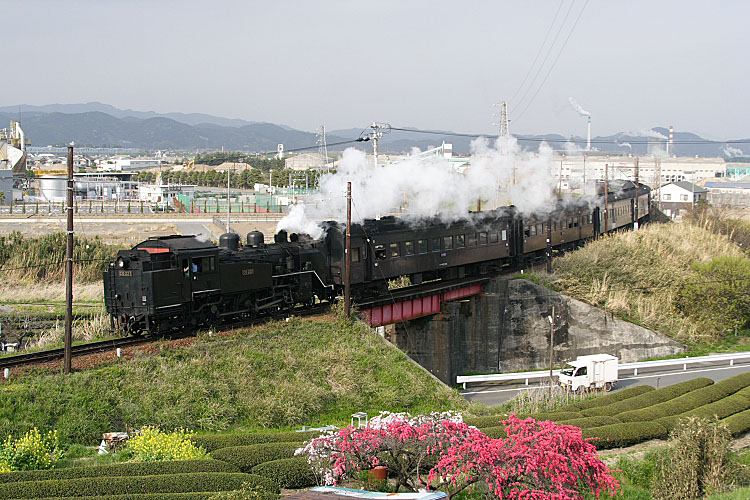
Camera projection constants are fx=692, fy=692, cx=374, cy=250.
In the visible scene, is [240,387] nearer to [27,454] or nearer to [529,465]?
[27,454]

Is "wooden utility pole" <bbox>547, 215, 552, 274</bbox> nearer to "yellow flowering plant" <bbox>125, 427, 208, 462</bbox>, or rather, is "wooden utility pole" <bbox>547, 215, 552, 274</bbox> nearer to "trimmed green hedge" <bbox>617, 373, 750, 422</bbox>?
"trimmed green hedge" <bbox>617, 373, 750, 422</bbox>

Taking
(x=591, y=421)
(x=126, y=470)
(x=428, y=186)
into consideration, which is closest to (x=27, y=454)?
(x=126, y=470)

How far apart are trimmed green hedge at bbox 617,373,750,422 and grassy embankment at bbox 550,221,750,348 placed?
12.4m

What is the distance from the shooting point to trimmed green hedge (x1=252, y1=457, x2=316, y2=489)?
15422 mm

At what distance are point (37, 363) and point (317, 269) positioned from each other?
1211cm

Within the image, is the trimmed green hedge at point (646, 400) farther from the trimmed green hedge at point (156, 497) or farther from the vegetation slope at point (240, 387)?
the trimmed green hedge at point (156, 497)

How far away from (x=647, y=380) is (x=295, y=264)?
19.1 metres

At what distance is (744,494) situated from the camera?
1498 cm

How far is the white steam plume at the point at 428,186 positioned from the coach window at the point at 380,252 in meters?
1.62

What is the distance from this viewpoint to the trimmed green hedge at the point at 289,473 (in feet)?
50.6

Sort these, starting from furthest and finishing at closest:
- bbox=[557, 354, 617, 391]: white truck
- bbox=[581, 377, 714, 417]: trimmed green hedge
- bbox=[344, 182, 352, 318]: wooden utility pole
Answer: bbox=[557, 354, 617, 391]: white truck < bbox=[344, 182, 352, 318]: wooden utility pole < bbox=[581, 377, 714, 417]: trimmed green hedge

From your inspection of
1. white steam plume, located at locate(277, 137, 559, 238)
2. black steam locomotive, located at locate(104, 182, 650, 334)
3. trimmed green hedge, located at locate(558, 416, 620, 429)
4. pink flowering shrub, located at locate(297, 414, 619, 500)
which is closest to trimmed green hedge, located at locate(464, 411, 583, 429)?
trimmed green hedge, located at locate(558, 416, 620, 429)

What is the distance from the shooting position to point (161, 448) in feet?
53.4

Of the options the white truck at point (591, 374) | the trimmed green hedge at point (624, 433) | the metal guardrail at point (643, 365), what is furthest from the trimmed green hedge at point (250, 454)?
the white truck at point (591, 374)
